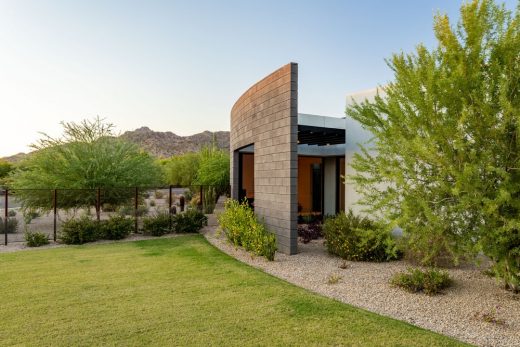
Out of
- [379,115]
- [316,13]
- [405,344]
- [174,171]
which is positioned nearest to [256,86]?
[316,13]

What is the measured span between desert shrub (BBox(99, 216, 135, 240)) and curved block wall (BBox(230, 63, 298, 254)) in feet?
13.7

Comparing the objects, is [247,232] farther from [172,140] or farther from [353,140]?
[172,140]

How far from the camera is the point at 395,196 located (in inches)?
185

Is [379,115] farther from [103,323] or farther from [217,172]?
[217,172]


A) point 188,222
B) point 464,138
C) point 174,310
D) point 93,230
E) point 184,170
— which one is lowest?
point 174,310

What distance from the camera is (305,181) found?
1462 cm

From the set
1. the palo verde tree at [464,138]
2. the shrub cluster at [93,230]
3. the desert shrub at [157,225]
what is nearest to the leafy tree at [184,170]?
the desert shrub at [157,225]

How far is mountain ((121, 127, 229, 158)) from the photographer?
7081 centimetres

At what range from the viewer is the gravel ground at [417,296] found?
13.6 feet

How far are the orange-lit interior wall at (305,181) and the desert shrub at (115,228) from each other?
6861 millimetres

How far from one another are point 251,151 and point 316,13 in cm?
545

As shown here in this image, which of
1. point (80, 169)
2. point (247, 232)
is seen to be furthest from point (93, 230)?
point (247, 232)

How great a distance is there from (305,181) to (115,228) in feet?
24.4

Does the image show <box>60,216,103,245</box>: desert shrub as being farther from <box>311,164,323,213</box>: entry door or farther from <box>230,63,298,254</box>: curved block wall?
<box>311,164,323,213</box>: entry door
